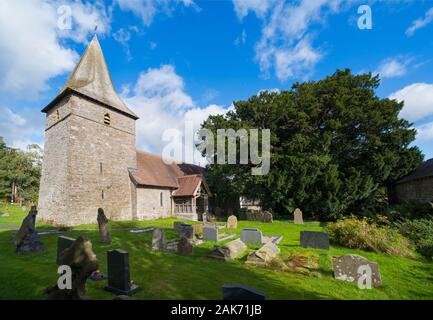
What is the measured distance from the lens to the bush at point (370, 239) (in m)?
9.51

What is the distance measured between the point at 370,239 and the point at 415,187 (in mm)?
13746

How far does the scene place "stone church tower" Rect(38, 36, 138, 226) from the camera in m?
17.7

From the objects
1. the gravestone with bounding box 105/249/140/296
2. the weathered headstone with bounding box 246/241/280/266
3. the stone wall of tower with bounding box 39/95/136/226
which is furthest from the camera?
the stone wall of tower with bounding box 39/95/136/226

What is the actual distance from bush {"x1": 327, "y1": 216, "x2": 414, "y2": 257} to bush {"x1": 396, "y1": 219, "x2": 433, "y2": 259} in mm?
440

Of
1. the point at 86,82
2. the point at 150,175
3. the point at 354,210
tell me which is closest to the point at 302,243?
the point at 354,210

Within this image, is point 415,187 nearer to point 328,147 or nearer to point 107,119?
point 328,147

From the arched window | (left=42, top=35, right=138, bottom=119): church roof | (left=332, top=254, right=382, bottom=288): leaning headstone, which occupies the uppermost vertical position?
(left=42, top=35, right=138, bottom=119): church roof

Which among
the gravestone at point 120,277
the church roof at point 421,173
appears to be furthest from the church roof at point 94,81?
the church roof at point 421,173

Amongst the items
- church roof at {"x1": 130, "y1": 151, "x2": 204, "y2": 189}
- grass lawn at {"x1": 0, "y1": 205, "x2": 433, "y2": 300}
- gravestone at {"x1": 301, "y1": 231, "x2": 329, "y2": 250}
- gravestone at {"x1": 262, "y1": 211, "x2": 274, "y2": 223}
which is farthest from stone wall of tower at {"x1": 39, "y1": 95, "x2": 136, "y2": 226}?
gravestone at {"x1": 301, "y1": 231, "x2": 329, "y2": 250}

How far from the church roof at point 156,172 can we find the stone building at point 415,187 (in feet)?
63.1

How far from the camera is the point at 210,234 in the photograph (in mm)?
12242

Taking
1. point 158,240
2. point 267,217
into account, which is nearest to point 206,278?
point 158,240

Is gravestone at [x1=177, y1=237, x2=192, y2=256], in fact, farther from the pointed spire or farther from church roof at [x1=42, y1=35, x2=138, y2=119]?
the pointed spire
